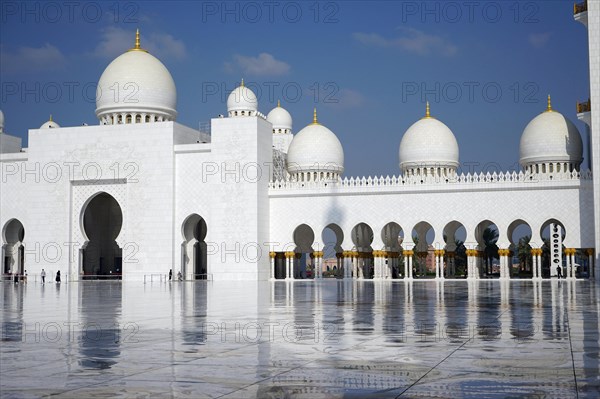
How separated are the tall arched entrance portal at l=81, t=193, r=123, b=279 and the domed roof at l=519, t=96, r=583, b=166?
1690 cm

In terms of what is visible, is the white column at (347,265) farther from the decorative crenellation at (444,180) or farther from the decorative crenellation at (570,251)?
the decorative crenellation at (570,251)

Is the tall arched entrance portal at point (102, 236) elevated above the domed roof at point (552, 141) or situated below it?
below

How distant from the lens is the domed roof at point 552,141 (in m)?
27.6

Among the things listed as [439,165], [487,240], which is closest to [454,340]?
[439,165]

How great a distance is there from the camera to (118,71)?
29047 mm

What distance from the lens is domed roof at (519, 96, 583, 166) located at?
2759 centimetres

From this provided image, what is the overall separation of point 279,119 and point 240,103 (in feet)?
14.1

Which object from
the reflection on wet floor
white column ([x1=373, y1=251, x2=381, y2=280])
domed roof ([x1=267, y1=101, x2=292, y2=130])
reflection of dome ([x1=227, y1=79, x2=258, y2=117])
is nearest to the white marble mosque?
white column ([x1=373, y1=251, x2=381, y2=280])

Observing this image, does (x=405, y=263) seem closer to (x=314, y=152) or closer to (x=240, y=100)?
(x=314, y=152)

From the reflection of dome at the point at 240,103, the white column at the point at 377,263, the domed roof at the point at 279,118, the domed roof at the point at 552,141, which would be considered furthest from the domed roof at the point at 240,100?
the domed roof at the point at 552,141

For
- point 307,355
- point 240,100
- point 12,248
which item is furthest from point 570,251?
point 307,355

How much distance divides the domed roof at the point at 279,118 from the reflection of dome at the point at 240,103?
11.5 ft

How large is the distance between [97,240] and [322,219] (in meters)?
10.4

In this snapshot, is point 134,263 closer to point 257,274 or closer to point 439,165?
point 257,274
